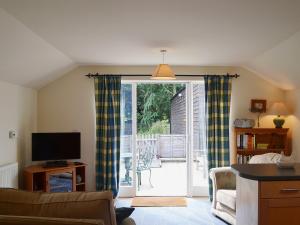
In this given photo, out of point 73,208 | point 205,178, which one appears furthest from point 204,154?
point 73,208

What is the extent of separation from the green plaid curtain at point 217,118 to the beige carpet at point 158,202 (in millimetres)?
553

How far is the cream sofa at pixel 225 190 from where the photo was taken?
3.91 meters

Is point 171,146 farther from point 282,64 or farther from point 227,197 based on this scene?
point 282,64

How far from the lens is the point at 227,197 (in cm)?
392

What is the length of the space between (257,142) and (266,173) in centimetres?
273

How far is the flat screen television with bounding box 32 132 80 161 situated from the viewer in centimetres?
460

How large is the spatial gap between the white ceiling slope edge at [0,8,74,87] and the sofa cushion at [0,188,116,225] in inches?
65.7

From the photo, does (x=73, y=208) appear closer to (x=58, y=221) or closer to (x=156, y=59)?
(x=58, y=221)

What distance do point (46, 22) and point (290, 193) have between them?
268 centimetres

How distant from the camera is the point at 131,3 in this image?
2.43 meters

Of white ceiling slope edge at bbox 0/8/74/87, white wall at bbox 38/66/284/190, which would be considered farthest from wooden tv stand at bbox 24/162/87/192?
white ceiling slope edge at bbox 0/8/74/87

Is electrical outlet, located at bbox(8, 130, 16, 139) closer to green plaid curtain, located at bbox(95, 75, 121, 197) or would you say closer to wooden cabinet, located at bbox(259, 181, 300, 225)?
green plaid curtain, located at bbox(95, 75, 121, 197)

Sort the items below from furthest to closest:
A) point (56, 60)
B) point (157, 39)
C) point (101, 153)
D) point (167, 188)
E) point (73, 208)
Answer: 1. point (167, 188)
2. point (101, 153)
3. point (56, 60)
4. point (157, 39)
5. point (73, 208)

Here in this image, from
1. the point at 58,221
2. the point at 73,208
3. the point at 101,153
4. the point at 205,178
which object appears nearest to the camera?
the point at 58,221
